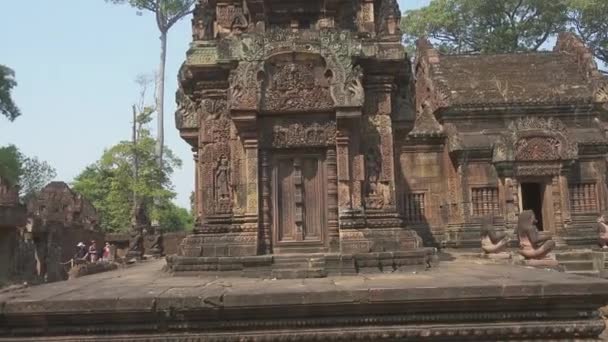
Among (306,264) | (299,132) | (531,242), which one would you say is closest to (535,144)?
(531,242)

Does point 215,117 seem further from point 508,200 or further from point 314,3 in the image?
point 508,200

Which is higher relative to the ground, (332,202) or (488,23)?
(488,23)

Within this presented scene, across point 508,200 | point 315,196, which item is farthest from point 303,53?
point 508,200

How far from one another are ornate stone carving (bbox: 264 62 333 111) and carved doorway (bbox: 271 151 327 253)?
2.05 feet

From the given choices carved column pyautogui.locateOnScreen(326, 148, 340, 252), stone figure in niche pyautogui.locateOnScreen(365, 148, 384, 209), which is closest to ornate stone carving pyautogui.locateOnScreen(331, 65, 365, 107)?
carved column pyautogui.locateOnScreen(326, 148, 340, 252)

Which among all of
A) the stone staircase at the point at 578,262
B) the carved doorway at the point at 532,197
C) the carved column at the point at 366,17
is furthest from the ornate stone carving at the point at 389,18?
the carved doorway at the point at 532,197

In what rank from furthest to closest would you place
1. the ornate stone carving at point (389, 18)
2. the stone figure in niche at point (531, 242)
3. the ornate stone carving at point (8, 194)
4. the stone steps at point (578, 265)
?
the ornate stone carving at point (8, 194), the stone steps at point (578, 265), the stone figure in niche at point (531, 242), the ornate stone carving at point (389, 18)

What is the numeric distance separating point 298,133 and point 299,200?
0.83 m

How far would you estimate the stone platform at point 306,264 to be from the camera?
20.2 feet

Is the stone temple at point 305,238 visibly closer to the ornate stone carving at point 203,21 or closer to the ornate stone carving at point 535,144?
the ornate stone carving at point 203,21

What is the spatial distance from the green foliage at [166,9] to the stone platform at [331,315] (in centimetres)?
2586

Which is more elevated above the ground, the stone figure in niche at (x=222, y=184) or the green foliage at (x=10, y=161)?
the green foliage at (x=10, y=161)

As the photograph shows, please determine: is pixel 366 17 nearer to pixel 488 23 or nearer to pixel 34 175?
pixel 488 23

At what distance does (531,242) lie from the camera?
8930 mm
